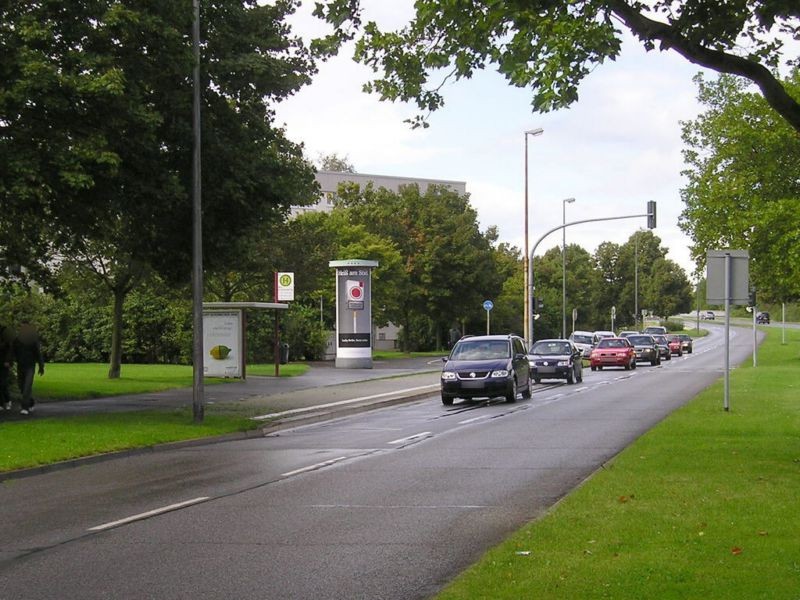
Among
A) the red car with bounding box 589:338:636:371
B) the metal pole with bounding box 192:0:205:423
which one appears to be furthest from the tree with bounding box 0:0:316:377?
the red car with bounding box 589:338:636:371

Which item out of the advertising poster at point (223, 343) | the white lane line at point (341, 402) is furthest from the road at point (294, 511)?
the advertising poster at point (223, 343)

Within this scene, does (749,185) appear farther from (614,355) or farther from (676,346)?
(676,346)

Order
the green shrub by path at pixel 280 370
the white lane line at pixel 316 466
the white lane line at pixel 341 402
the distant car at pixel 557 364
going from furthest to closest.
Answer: the green shrub by path at pixel 280 370, the distant car at pixel 557 364, the white lane line at pixel 341 402, the white lane line at pixel 316 466

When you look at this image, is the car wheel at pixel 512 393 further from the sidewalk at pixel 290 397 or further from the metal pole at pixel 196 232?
the metal pole at pixel 196 232

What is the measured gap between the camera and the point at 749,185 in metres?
43.7

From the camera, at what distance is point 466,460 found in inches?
574

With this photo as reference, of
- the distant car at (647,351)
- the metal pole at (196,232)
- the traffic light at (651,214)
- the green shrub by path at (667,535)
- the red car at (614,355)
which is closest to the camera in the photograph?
the green shrub by path at (667,535)

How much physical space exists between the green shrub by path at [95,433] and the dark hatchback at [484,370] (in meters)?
7.14

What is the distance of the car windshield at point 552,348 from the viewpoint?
37.0 metres

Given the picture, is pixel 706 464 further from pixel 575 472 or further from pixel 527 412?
pixel 527 412

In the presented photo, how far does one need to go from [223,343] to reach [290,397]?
8.33 metres

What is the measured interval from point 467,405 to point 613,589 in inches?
795

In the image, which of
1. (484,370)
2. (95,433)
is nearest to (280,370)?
(484,370)

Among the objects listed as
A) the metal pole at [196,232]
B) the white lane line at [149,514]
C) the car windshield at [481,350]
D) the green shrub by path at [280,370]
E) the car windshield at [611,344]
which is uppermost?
the metal pole at [196,232]
